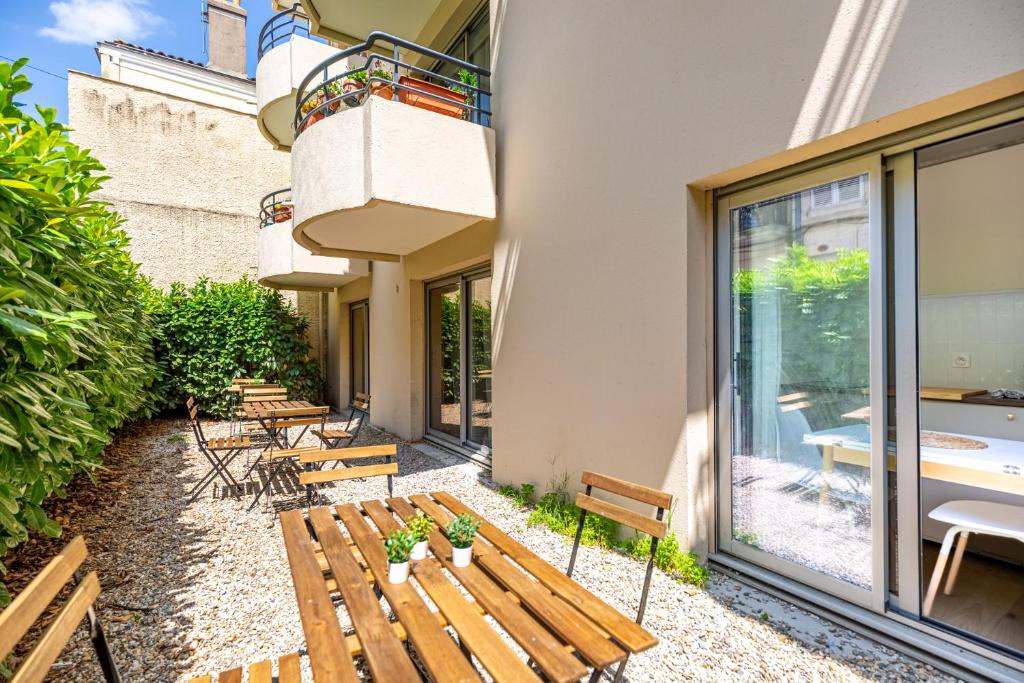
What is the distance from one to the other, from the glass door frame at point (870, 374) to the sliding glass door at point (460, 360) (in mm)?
3299

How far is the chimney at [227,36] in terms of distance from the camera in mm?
15297

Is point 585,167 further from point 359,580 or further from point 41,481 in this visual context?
point 41,481

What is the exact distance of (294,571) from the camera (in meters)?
2.09

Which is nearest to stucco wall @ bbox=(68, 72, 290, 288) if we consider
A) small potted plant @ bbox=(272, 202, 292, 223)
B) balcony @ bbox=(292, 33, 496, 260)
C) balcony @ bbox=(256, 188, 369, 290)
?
balcony @ bbox=(256, 188, 369, 290)

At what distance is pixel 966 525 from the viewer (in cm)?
282

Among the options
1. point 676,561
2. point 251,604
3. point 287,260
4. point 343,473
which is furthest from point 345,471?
point 287,260

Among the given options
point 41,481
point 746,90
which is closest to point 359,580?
point 41,481

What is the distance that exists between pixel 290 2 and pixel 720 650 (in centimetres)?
1277

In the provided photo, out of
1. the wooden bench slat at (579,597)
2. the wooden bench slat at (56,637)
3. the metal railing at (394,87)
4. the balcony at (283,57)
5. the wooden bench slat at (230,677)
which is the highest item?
the balcony at (283,57)

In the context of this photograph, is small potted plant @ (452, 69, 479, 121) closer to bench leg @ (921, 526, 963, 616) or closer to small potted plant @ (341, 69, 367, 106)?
small potted plant @ (341, 69, 367, 106)

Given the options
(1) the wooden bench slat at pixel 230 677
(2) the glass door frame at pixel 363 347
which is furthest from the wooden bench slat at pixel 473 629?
(2) the glass door frame at pixel 363 347

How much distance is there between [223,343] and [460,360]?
6.44 meters

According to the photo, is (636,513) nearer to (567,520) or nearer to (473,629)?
(473,629)

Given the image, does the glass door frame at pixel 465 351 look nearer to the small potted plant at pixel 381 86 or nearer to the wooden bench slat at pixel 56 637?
the small potted plant at pixel 381 86
